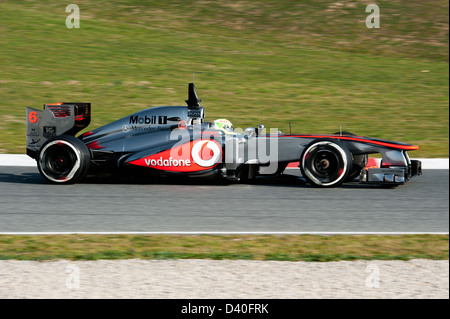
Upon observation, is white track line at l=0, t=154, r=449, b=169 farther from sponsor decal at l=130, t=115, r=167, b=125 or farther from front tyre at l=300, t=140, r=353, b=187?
front tyre at l=300, t=140, r=353, b=187

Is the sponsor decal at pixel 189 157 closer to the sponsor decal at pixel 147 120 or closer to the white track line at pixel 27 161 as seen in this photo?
the sponsor decal at pixel 147 120

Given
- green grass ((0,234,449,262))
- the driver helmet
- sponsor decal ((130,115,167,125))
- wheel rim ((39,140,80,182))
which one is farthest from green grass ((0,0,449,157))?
green grass ((0,234,449,262))

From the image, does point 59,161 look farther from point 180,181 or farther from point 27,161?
point 27,161

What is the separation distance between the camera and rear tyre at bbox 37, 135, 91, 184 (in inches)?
362

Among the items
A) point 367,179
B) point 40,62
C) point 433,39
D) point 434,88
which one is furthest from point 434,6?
point 367,179

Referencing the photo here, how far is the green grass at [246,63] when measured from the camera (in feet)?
54.4

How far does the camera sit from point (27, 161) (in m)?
11.8

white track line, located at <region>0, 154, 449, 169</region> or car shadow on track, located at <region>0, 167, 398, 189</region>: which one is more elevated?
white track line, located at <region>0, 154, 449, 169</region>

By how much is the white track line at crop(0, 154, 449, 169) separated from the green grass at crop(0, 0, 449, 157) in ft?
2.01

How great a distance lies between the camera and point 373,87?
1948 cm

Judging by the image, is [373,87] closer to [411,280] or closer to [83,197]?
[83,197]

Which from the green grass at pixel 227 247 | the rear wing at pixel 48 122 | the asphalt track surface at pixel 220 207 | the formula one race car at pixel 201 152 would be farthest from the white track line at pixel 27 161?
the green grass at pixel 227 247

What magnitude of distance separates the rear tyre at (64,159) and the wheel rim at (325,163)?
297 centimetres

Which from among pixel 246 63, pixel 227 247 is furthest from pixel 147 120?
pixel 246 63
